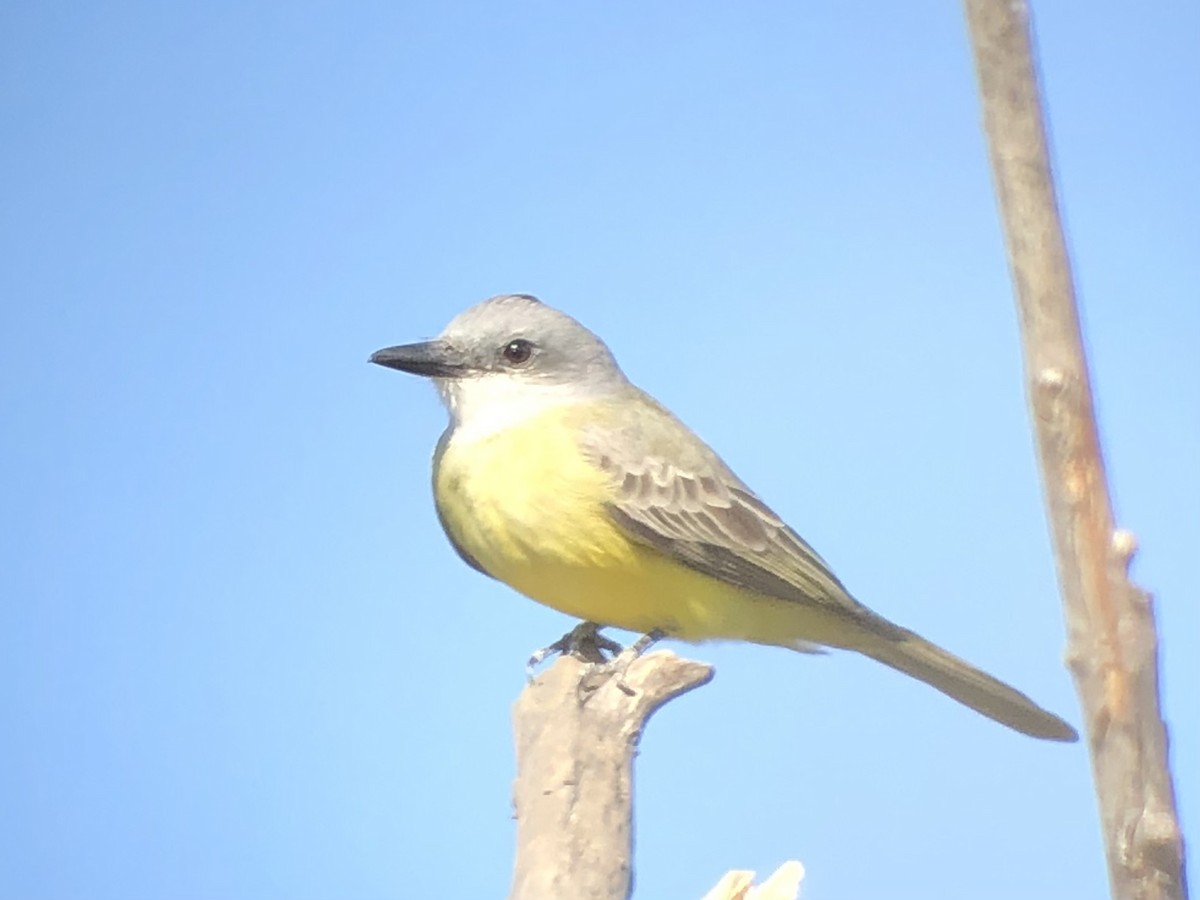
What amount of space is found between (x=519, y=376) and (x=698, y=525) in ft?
1.77

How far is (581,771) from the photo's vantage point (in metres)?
2.27

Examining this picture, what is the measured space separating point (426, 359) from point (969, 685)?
137 centimetres

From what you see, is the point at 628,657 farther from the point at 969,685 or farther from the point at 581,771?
the point at 969,685

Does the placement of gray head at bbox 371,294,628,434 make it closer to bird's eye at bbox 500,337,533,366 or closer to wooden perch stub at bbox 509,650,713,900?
bird's eye at bbox 500,337,533,366

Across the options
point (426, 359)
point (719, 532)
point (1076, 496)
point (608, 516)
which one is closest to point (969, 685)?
point (719, 532)

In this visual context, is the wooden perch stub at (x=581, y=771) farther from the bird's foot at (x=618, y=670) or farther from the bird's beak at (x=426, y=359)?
the bird's beak at (x=426, y=359)

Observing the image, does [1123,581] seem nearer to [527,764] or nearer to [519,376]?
[527,764]

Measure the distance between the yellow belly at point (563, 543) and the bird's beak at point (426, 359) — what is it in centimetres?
18

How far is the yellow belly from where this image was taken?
3.01 m

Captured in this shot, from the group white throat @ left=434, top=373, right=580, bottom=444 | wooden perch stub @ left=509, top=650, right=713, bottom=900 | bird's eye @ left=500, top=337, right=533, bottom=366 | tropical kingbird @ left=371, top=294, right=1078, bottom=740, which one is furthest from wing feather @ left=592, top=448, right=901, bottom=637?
wooden perch stub @ left=509, top=650, right=713, bottom=900

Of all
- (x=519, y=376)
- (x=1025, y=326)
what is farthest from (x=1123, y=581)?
(x=519, y=376)

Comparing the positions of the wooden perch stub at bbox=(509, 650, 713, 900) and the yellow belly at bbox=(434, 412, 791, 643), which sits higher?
the yellow belly at bbox=(434, 412, 791, 643)

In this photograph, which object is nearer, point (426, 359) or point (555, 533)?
point (555, 533)

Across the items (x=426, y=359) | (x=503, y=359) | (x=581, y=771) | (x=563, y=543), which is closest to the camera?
(x=581, y=771)
